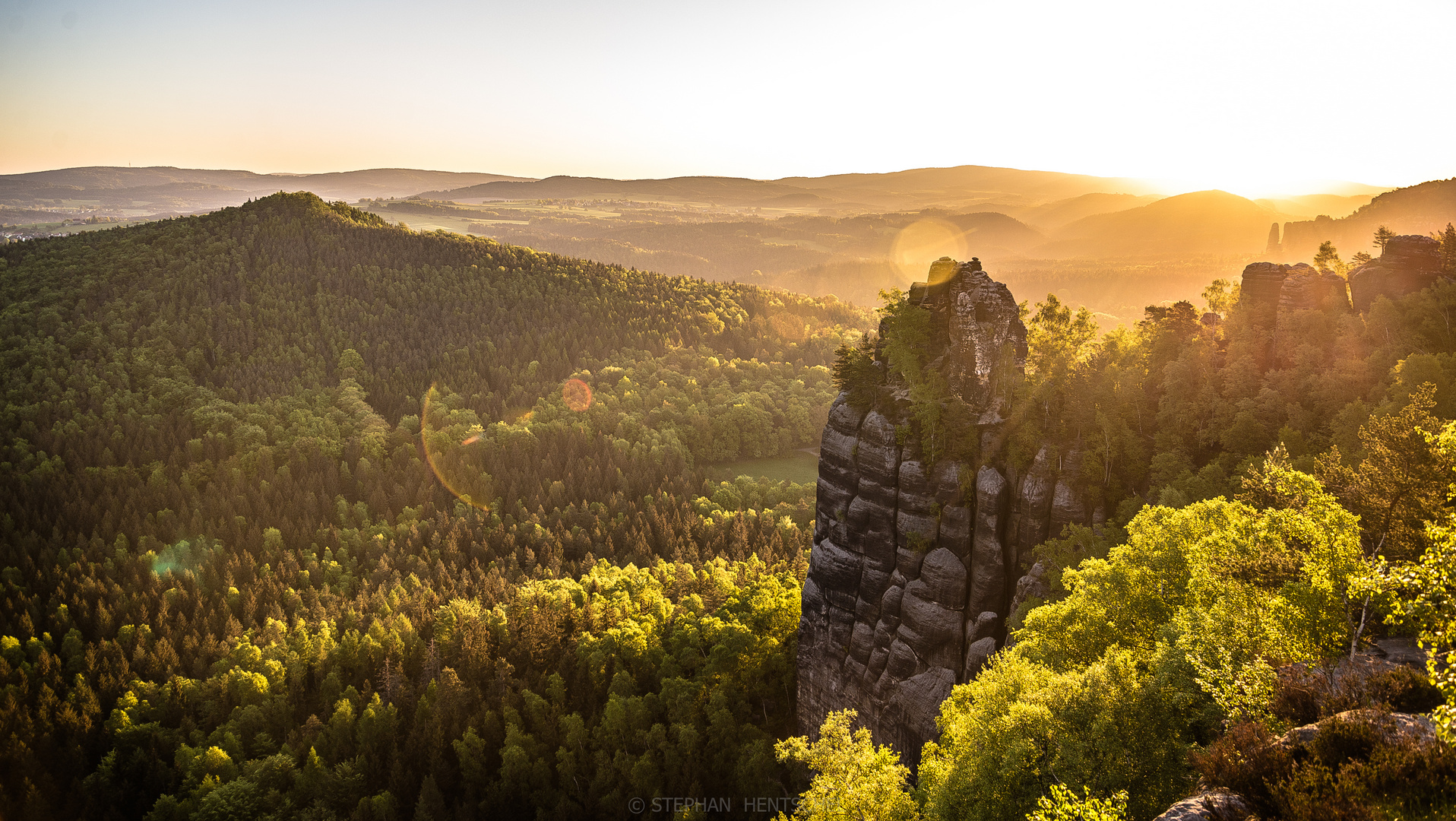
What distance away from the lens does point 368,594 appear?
111 m

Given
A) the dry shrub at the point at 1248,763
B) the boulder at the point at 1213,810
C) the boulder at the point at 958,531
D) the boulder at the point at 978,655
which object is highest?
the dry shrub at the point at 1248,763

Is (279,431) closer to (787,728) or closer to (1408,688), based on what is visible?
(787,728)

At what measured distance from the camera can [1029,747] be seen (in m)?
24.4

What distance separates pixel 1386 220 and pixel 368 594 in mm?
149928

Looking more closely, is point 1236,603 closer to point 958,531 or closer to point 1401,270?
point 958,531

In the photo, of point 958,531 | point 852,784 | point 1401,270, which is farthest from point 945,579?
point 1401,270

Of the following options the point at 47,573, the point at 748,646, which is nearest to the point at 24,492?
the point at 47,573

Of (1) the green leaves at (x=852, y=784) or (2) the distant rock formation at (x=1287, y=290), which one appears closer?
(1) the green leaves at (x=852, y=784)

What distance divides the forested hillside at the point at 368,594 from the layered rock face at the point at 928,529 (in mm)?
15769

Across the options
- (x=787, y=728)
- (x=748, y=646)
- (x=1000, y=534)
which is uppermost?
(x=1000, y=534)

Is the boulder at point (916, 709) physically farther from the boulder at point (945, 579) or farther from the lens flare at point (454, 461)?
the lens flare at point (454, 461)

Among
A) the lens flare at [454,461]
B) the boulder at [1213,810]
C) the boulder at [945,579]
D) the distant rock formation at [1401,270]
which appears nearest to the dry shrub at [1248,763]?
the boulder at [1213,810]

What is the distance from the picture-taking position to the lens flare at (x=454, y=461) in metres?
152

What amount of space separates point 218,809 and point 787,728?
5623 centimetres
